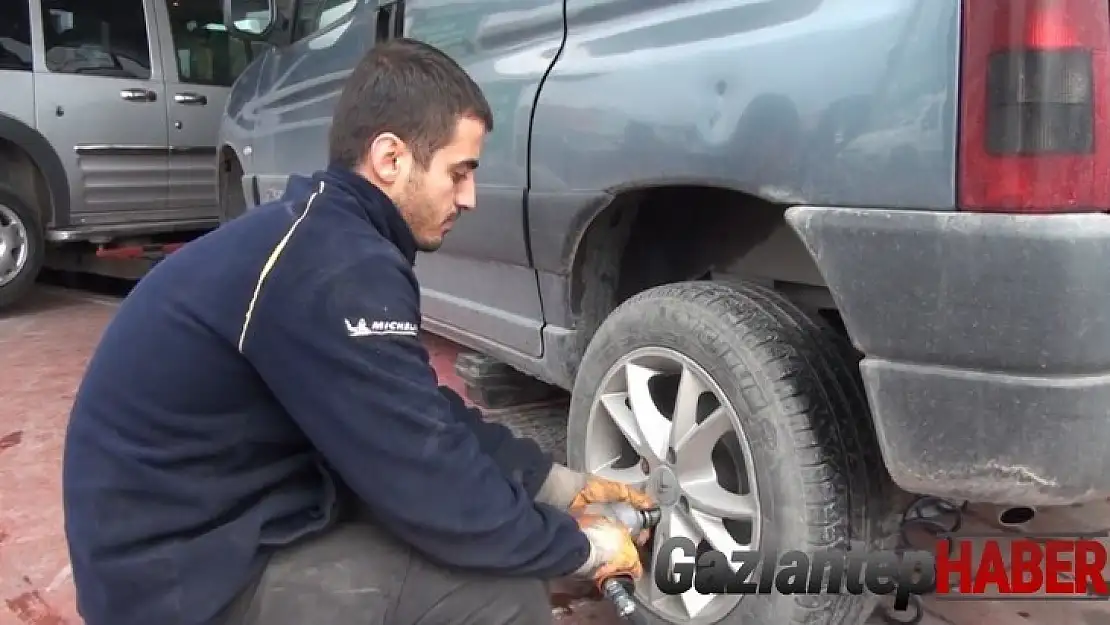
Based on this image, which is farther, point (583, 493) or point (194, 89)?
point (194, 89)

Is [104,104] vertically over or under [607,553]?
over

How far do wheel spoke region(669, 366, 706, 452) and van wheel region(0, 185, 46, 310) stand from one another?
5.08 meters

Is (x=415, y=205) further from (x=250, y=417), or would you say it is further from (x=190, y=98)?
(x=190, y=98)

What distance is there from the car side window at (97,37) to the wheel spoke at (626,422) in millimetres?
5097

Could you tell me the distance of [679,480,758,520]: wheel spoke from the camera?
5.61 ft

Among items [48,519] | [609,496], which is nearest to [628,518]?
[609,496]

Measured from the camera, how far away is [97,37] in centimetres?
595

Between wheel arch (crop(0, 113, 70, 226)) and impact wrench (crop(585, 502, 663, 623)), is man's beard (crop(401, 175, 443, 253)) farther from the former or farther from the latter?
wheel arch (crop(0, 113, 70, 226))

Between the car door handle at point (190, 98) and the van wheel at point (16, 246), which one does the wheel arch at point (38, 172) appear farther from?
the car door handle at point (190, 98)

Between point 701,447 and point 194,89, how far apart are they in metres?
5.63

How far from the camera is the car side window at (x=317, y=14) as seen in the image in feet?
11.8

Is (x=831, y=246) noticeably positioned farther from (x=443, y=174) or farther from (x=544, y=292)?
(x=544, y=292)

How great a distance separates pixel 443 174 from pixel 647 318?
1.86ft

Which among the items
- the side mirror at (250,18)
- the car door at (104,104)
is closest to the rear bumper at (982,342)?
the side mirror at (250,18)
